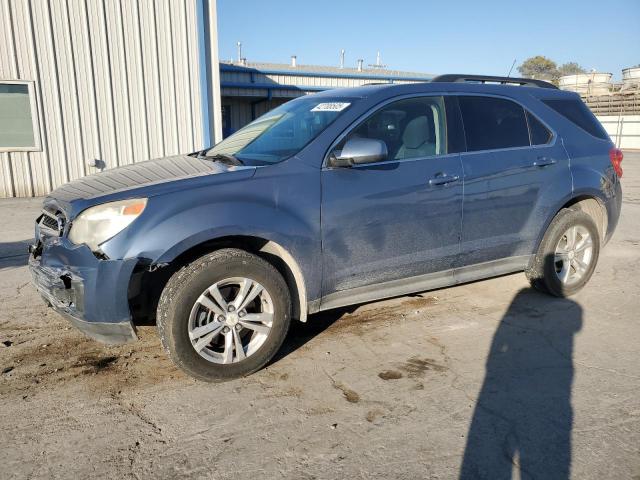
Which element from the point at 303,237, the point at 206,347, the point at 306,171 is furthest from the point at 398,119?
the point at 206,347

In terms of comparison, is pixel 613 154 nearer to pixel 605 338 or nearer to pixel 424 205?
pixel 605 338

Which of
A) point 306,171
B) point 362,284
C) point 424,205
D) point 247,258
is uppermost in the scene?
point 306,171

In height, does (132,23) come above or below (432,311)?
above

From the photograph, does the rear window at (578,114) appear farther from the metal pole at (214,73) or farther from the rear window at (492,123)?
the metal pole at (214,73)

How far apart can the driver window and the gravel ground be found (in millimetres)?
1404

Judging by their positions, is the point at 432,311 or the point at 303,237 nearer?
the point at 303,237

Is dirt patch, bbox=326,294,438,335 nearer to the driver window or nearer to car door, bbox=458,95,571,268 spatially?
car door, bbox=458,95,571,268

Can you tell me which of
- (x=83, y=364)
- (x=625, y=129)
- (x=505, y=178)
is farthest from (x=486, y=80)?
(x=625, y=129)

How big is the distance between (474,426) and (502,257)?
1.95 m

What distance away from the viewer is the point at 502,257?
4258 mm

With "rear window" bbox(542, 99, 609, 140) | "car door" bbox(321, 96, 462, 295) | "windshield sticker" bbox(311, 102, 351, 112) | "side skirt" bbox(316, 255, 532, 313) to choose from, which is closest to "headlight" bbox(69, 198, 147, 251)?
"car door" bbox(321, 96, 462, 295)

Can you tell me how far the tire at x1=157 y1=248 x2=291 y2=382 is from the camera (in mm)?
2938

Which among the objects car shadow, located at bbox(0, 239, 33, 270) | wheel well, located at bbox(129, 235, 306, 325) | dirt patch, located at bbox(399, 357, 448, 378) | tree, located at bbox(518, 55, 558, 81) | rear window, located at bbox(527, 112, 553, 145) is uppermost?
tree, located at bbox(518, 55, 558, 81)

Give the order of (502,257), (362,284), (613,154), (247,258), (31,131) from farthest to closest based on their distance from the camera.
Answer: (31,131) < (613,154) < (502,257) < (362,284) < (247,258)
